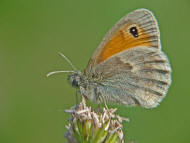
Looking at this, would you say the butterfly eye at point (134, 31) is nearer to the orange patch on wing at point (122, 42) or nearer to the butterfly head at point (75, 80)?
the orange patch on wing at point (122, 42)

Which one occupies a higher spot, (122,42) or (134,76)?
(122,42)

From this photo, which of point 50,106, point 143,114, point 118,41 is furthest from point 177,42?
point 118,41

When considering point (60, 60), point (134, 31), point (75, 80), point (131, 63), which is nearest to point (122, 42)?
point (134, 31)

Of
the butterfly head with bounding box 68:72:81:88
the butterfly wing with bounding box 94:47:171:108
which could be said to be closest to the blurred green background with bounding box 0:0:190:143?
the butterfly wing with bounding box 94:47:171:108

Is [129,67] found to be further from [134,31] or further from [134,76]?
[134,31]

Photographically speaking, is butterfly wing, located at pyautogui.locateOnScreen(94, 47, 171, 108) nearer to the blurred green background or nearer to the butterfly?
the butterfly

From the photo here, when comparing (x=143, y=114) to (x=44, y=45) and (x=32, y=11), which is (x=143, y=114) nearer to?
(x=44, y=45)

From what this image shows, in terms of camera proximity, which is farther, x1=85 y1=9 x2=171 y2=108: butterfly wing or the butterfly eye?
the butterfly eye
